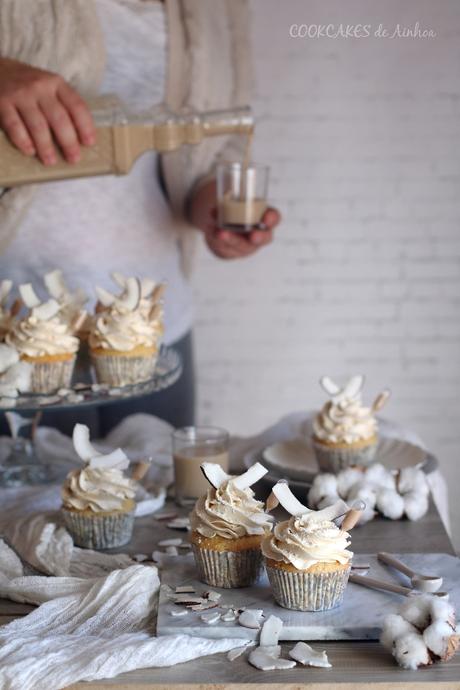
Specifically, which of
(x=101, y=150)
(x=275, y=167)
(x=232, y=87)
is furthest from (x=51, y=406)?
(x=275, y=167)

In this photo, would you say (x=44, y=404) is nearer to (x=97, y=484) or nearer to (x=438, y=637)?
(x=97, y=484)

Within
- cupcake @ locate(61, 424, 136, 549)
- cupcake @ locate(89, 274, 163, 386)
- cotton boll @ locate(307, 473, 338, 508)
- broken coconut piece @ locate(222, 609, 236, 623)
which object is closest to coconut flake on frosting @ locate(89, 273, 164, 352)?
cupcake @ locate(89, 274, 163, 386)

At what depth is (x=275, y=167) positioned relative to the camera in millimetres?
3441

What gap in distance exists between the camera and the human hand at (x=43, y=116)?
1501mm

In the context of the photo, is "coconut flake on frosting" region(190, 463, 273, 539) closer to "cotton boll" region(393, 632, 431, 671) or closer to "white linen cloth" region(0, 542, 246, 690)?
"white linen cloth" region(0, 542, 246, 690)

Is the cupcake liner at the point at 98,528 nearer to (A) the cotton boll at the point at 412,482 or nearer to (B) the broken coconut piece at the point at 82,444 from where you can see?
(B) the broken coconut piece at the point at 82,444

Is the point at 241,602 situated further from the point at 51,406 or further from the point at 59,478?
the point at 59,478

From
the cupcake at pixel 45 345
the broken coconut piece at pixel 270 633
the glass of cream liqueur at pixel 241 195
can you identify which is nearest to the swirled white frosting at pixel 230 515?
the broken coconut piece at pixel 270 633

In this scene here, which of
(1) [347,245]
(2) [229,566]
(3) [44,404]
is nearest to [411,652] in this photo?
(2) [229,566]

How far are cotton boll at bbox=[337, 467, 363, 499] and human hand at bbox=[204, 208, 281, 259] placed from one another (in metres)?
0.58

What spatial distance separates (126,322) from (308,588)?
627 millimetres

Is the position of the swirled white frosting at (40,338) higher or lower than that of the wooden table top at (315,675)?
higher

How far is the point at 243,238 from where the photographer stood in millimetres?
1903

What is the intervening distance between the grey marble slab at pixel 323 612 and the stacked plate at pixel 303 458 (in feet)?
1.15
